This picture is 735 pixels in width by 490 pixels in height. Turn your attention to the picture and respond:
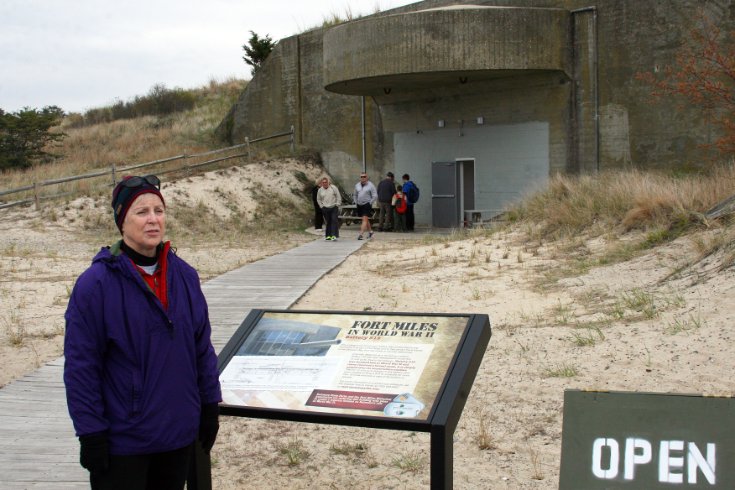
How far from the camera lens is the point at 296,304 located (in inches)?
398

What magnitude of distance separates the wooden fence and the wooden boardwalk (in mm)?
11390

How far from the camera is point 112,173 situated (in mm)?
22922

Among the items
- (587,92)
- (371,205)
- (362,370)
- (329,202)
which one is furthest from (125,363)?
(587,92)

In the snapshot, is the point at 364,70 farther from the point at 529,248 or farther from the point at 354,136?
the point at 529,248

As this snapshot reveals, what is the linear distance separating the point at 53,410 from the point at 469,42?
14.8m

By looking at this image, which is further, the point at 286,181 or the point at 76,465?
the point at 286,181

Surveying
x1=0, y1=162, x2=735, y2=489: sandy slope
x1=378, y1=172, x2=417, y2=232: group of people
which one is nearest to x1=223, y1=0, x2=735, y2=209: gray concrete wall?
x1=378, y1=172, x2=417, y2=232: group of people

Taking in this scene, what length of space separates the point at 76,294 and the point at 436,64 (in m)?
16.6

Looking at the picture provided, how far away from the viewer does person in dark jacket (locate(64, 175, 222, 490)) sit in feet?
10.3

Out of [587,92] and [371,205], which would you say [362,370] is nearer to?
[371,205]

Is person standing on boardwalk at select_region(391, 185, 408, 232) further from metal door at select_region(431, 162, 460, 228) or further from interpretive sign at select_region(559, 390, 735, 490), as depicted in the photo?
interpretive sign at select_region(559, 390, 735, 490)

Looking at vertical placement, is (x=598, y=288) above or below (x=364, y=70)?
below

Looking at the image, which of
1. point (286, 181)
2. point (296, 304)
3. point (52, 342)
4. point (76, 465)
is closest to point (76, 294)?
point (76, 465)

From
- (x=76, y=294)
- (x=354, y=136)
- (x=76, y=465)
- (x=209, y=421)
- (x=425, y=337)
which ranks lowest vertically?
(x=76, y=465)
